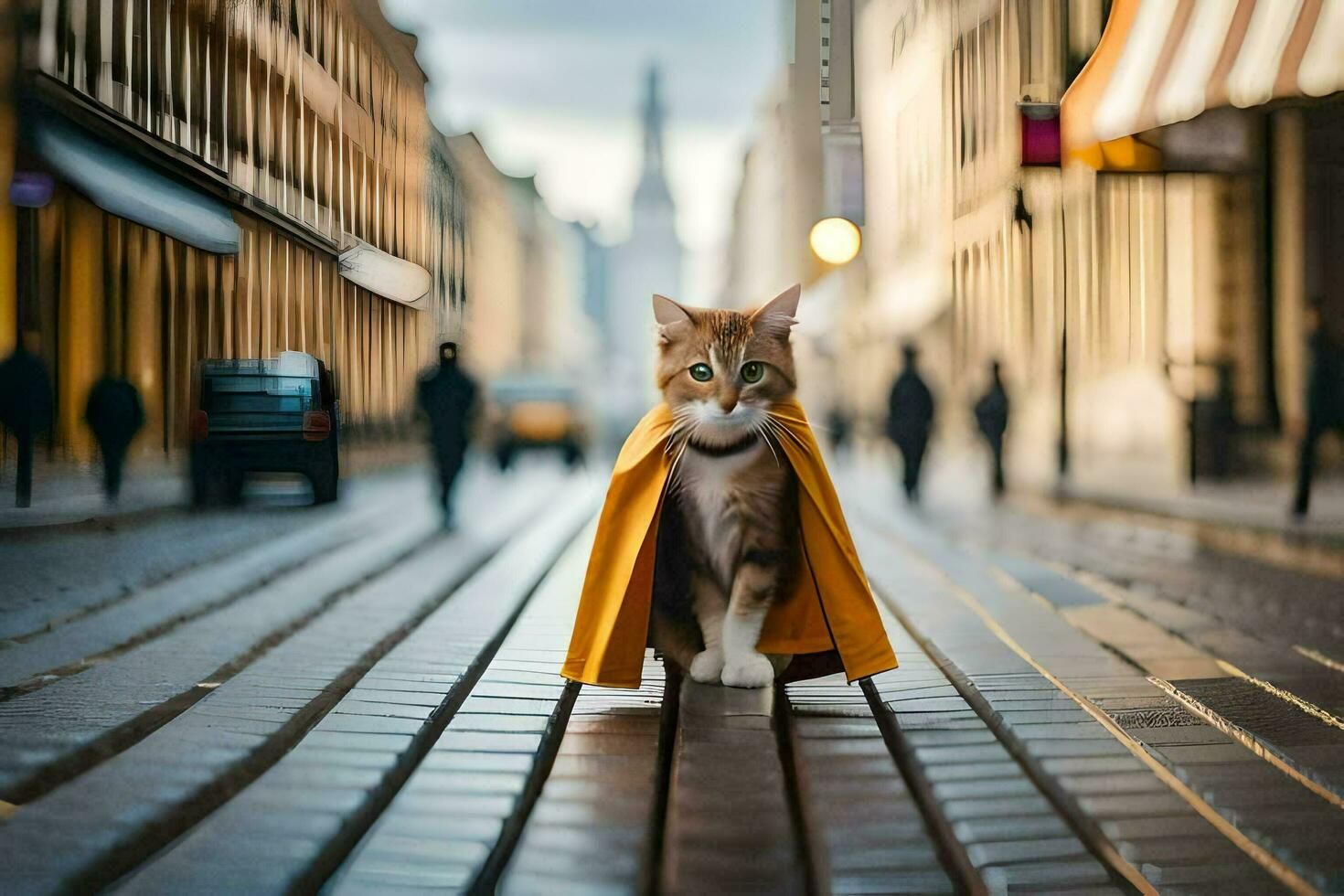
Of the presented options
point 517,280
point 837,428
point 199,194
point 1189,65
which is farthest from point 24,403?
point 1189,65

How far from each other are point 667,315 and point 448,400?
762 millimetres

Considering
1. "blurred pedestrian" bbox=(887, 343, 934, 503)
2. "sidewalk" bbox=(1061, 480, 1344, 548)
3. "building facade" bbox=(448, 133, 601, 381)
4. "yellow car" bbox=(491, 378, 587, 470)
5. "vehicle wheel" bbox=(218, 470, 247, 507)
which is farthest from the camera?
"sidewalk" bbox=(1061, 480, 1344, 548)

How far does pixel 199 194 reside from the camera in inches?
86.8

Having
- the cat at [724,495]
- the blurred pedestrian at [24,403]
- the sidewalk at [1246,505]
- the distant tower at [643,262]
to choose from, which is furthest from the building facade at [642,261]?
the sidewalk at [1246,505]

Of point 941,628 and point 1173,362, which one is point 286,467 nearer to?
point 941,628

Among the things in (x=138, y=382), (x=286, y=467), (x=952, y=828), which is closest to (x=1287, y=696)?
(x=952, y=828)

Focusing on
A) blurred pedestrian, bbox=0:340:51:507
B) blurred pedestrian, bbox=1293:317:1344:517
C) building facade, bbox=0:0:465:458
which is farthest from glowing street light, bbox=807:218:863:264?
blurred pedestrian, bbox=1293:317:1344:517

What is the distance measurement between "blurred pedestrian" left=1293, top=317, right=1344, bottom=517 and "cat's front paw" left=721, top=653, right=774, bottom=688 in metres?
4.25

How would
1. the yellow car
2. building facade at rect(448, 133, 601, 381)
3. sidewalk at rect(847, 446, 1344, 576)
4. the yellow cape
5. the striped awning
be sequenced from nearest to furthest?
the yellow cape → the striped awning → building facade at rect(448, 133, 601, 381) → the yellow car → sidewalk at rect(847, 446, 1344, 576)

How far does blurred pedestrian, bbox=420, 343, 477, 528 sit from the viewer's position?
256cm

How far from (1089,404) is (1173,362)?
1.84 meters

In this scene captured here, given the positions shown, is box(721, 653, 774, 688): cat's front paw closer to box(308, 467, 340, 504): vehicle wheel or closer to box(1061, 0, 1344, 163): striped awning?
box(308, 467, 340, 504): vehicle wheel

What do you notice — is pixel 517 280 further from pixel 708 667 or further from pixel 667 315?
pixel 708 667

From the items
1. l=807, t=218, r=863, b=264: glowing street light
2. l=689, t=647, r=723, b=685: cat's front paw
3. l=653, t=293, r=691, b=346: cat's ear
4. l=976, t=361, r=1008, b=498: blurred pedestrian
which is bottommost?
l=689, t=647, r=723, b=685: cat's front paw
